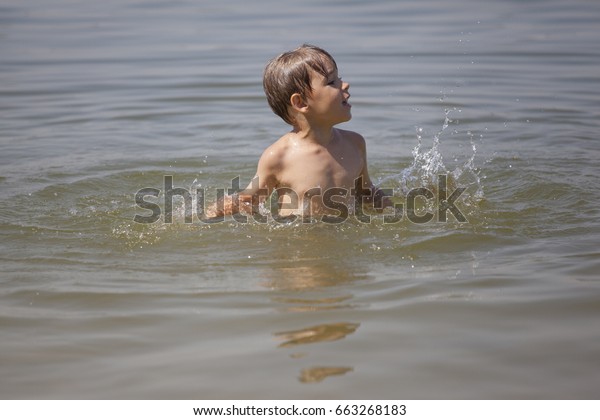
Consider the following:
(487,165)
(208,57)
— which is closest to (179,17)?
(208,57)

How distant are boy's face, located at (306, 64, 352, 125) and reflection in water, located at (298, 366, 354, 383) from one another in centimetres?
226

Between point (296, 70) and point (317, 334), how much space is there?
208 cm

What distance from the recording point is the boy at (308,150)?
216 inches

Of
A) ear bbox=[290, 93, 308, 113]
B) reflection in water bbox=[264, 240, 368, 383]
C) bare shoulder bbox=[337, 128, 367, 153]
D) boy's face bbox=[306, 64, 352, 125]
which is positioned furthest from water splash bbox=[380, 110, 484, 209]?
reflection in water bbox=[264, 240, 368, 383]

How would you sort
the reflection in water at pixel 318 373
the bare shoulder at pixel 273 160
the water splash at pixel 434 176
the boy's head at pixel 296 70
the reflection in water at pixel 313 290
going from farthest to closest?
the water splash at pixel 434 176 → the bare shoulder at pixel 273 160 → the boy's head at pixel 296 70 → the reflection in water at pixel 313 290 → the reflection in water at pixel 318 373

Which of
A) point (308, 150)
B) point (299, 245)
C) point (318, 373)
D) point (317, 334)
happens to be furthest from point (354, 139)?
point (318, 373)

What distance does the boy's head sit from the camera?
546 cm

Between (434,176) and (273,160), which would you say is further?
(434,176)

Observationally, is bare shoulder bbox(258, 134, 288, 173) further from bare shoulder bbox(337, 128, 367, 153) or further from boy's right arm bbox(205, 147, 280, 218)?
bare shoulder bbox(337, 128, 367, 153)

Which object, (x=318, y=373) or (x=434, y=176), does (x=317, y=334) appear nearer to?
(x=318, y=373)

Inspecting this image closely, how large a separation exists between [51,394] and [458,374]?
1.55m

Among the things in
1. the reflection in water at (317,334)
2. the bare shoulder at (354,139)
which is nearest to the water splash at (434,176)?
the bare shoulder at (354,139)

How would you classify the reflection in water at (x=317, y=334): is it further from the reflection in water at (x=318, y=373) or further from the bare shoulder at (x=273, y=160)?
the bare shoulder at (x=273, y=160)

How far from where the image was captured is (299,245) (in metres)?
5.21
